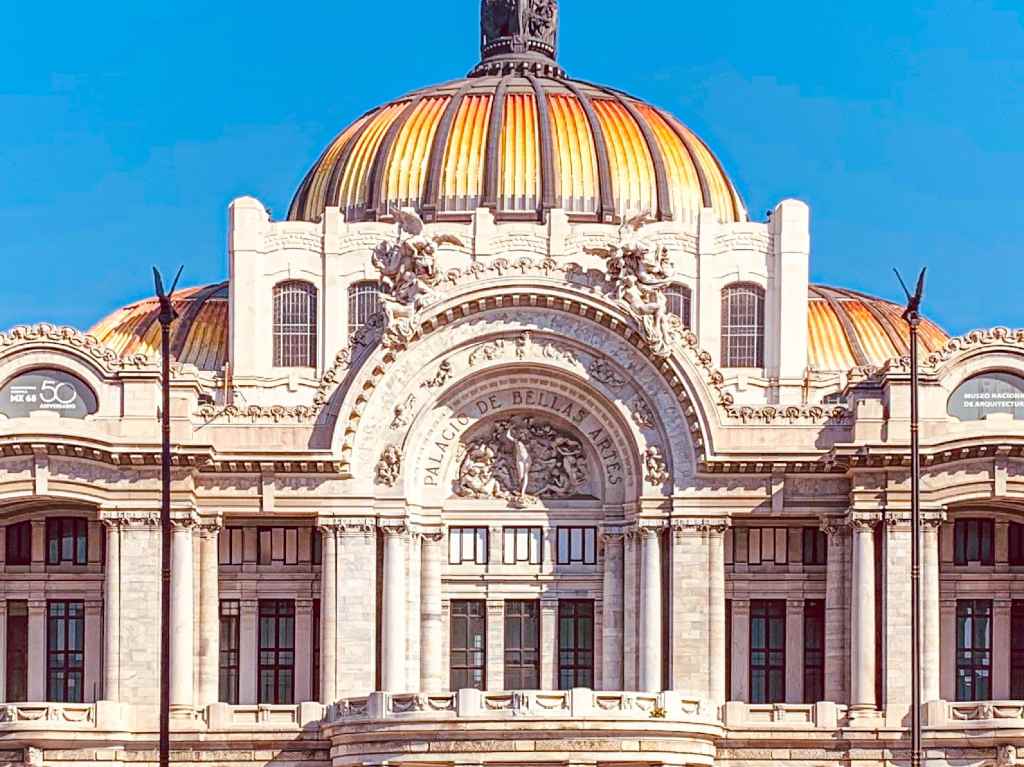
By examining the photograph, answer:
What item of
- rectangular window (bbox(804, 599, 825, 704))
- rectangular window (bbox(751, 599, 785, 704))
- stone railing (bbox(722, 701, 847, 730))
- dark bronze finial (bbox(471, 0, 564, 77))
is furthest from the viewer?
dark bronze finial (bbox(471, 0, 564, 77))

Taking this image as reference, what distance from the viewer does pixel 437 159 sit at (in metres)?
120

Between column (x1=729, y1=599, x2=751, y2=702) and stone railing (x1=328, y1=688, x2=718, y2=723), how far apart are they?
7.08 m

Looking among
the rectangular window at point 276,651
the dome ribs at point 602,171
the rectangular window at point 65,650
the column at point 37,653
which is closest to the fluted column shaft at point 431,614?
the rectangular window at point 276,651

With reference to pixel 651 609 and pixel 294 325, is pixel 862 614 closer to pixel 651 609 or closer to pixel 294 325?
pixel 651 609

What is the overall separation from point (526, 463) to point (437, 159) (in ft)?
43.6

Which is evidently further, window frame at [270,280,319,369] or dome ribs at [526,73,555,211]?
dome ribs at [526,73,555,211]

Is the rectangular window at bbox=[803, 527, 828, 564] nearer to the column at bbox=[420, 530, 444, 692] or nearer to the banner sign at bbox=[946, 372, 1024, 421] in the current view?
the banner sign at bbox=[946, 372, 1024, 421]

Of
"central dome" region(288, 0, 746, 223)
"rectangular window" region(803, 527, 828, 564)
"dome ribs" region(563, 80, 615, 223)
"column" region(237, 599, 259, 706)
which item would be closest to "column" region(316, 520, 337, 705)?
"column" region(237, 599, 259, 706)

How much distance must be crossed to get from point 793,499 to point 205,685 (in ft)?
59.9

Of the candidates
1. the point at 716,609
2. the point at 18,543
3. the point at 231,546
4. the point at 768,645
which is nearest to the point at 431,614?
the point at 231,546

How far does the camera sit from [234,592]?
110625 millimetres

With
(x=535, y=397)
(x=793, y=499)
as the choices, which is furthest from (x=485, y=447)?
(x=793, y=499)

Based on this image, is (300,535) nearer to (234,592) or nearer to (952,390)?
(234,592)

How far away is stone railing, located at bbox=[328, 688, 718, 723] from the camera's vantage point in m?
102
